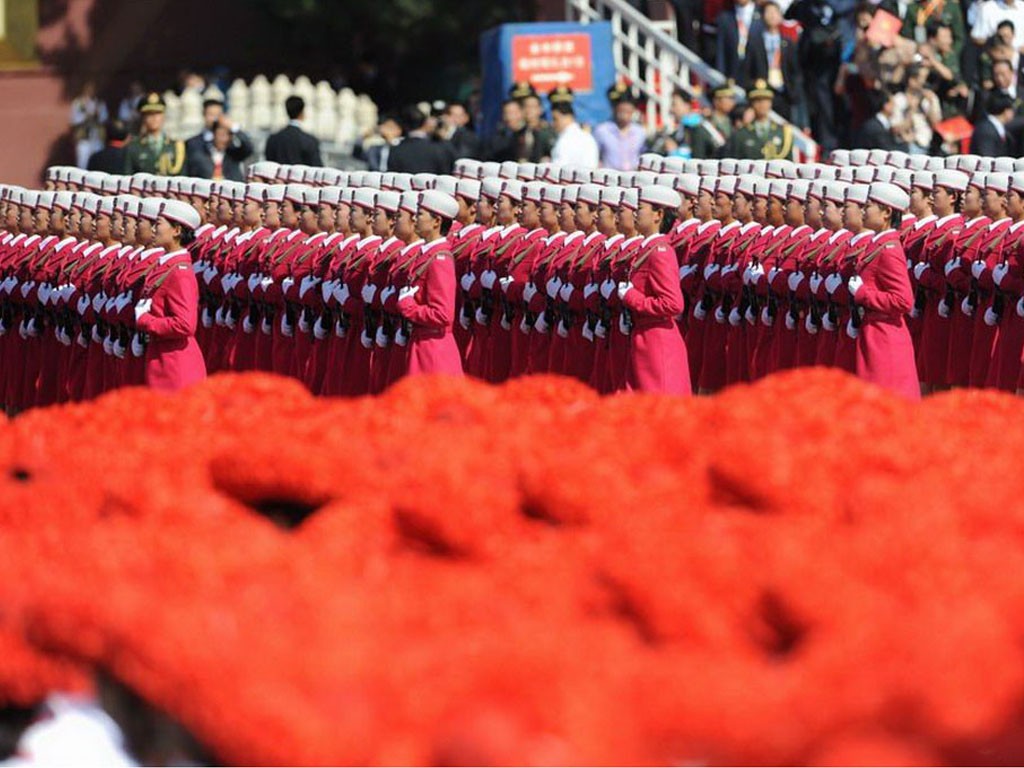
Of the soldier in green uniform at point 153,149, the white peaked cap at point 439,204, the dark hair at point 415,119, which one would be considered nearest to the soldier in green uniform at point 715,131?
the dark hair at point 415,119

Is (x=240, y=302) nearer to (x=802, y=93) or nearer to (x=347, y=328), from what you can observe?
(x=347, y=328)

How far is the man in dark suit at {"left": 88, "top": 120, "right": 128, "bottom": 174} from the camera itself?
786 inches

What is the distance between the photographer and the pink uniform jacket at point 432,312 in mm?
10828

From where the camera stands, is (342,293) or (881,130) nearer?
(342,293)

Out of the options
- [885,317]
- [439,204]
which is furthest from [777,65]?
[885,317]

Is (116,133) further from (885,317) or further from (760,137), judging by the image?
(885,317)

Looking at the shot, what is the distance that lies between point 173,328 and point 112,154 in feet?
30.8

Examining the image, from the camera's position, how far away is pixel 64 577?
11.1ft

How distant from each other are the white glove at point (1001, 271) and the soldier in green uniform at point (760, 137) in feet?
19.6

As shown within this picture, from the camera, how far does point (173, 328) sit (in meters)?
11.1

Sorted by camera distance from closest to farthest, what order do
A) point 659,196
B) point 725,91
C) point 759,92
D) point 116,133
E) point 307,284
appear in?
point 659,196 → point 307,284 → point 759,92 → point 725,91 → point 116,133

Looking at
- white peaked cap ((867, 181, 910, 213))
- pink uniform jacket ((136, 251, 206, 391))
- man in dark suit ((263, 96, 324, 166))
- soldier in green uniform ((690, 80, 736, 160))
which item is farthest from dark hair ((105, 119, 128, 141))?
white peaked cap ((867, 181, 910, 213))

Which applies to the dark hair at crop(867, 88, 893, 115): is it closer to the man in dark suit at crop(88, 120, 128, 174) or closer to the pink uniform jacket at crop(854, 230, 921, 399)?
the man in dark suit at crop(88, 120, 128, 174)

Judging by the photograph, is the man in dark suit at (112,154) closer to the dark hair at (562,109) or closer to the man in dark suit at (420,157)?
the man in dark suit at (420,157)
